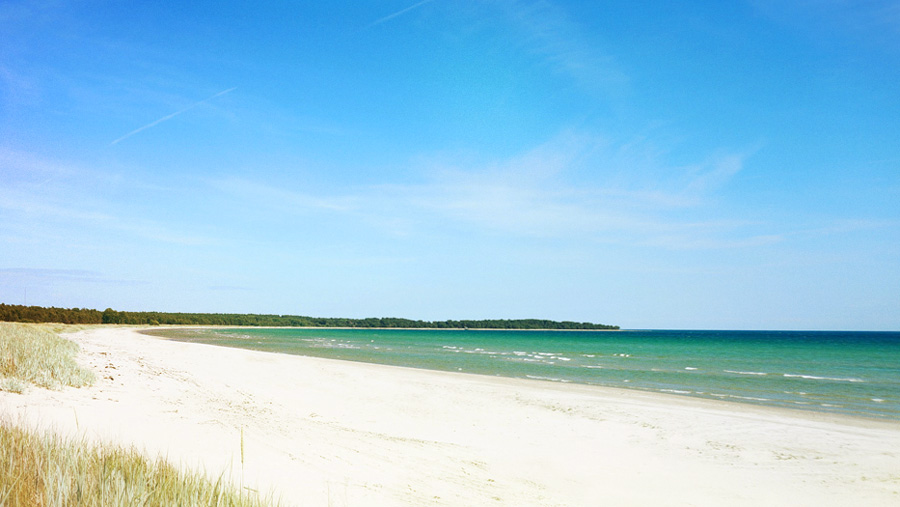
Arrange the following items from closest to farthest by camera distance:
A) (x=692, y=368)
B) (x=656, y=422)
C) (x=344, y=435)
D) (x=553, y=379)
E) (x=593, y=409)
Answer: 1. (x=344, y=435)
2. (x=656, y=422)
3. (x=593, y=409)
4. (x=553, y=379)
5. (x=692, y=368)

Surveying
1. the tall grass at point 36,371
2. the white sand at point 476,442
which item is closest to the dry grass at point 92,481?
the white sand at point 476,442

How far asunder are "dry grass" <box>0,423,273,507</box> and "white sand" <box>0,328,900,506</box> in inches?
43.6

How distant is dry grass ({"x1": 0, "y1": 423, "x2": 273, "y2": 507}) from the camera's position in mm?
3662

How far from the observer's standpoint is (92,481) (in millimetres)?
4023

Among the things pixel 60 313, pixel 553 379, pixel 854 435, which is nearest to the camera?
pixel 854 435

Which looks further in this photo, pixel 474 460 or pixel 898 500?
pixel 474 460

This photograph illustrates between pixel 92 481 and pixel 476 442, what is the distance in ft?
26.3

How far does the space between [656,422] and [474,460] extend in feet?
23.6

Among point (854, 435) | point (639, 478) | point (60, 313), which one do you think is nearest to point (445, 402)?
point (639, 478)

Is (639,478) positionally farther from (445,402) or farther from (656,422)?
(445,402)

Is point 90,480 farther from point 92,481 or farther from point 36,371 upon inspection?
point 36,371

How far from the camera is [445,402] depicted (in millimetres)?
15922

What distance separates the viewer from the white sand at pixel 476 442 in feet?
23.3

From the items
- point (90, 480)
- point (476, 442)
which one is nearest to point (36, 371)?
point (90, 480)
